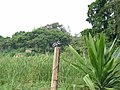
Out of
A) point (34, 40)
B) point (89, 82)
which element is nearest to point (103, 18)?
point (34, 40)

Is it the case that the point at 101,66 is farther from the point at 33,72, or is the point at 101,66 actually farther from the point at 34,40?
the point at 34,40

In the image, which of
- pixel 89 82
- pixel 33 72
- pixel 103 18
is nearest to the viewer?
pixel 89 82

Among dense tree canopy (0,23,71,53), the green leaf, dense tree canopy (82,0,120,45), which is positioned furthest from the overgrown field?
dense tree canopy (0,23,71,53)

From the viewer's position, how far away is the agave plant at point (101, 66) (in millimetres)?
4469

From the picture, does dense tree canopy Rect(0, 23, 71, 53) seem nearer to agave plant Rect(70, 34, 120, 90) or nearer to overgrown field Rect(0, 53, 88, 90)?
overgrown field Rect(0, 53, 88, 90)

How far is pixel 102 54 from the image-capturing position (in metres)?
4.54

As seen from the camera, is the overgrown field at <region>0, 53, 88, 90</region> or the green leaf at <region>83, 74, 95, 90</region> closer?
the green leaf at <region>83, 74, 95, 90</region>

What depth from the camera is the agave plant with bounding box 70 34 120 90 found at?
447cm

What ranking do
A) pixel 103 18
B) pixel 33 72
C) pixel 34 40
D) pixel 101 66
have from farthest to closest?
1. pixel 34 40
2. pixel 103 18
3. pixel 33 72
4. pixel 101 66

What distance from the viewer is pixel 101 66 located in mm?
4566

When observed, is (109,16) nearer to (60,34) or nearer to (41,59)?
(41,59)

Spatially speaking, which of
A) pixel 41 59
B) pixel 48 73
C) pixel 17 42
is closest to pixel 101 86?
pixel 48 73

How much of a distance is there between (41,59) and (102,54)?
436cm

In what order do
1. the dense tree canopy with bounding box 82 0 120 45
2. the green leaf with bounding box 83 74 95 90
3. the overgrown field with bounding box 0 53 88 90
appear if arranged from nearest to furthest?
1. the green leaf with bounding box 83 74 95 90
2. the overgrown field with bounding box 0 53 88 90
3. the dense tree canopy with bounding box 82 0 120 45
